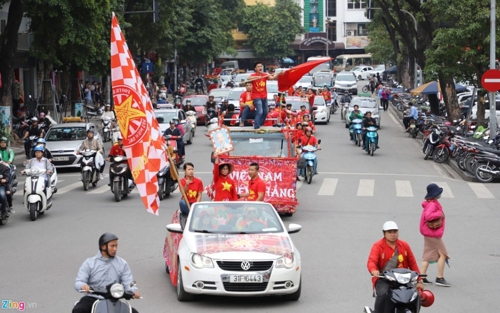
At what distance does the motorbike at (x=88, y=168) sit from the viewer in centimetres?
2433

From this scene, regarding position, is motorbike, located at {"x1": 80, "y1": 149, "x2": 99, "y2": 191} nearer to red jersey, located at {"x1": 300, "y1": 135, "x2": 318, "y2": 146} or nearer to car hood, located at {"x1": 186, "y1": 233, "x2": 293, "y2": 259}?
red jersey, located at {"x1": 300, "y1": 135, "x2": 318, "y2": 146}

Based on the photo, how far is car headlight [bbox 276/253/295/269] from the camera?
11.1 metres

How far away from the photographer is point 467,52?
108ft

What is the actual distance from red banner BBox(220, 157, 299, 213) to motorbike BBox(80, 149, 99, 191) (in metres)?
6.47

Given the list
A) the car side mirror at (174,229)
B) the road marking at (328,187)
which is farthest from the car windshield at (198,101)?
the car side mirror at (174,229)

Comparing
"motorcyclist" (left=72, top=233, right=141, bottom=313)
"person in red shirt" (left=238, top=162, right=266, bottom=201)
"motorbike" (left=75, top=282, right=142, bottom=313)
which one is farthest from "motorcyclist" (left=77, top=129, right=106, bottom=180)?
"motorbike" (left=75, top=282, right=142, bottom=313)

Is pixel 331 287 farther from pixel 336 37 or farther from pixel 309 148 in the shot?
pixel 336 37

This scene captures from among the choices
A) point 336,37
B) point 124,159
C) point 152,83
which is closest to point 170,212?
point 124,159

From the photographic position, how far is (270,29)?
11031 cm

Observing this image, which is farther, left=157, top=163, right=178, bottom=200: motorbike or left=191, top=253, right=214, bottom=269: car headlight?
left=157, top=163, right=178, bottom=200: motorbike

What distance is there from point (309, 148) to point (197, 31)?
49.8 m

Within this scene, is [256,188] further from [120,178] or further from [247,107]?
[120,178]

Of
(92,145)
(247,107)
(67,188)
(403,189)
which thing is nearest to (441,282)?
(247,107)

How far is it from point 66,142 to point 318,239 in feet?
48.6
